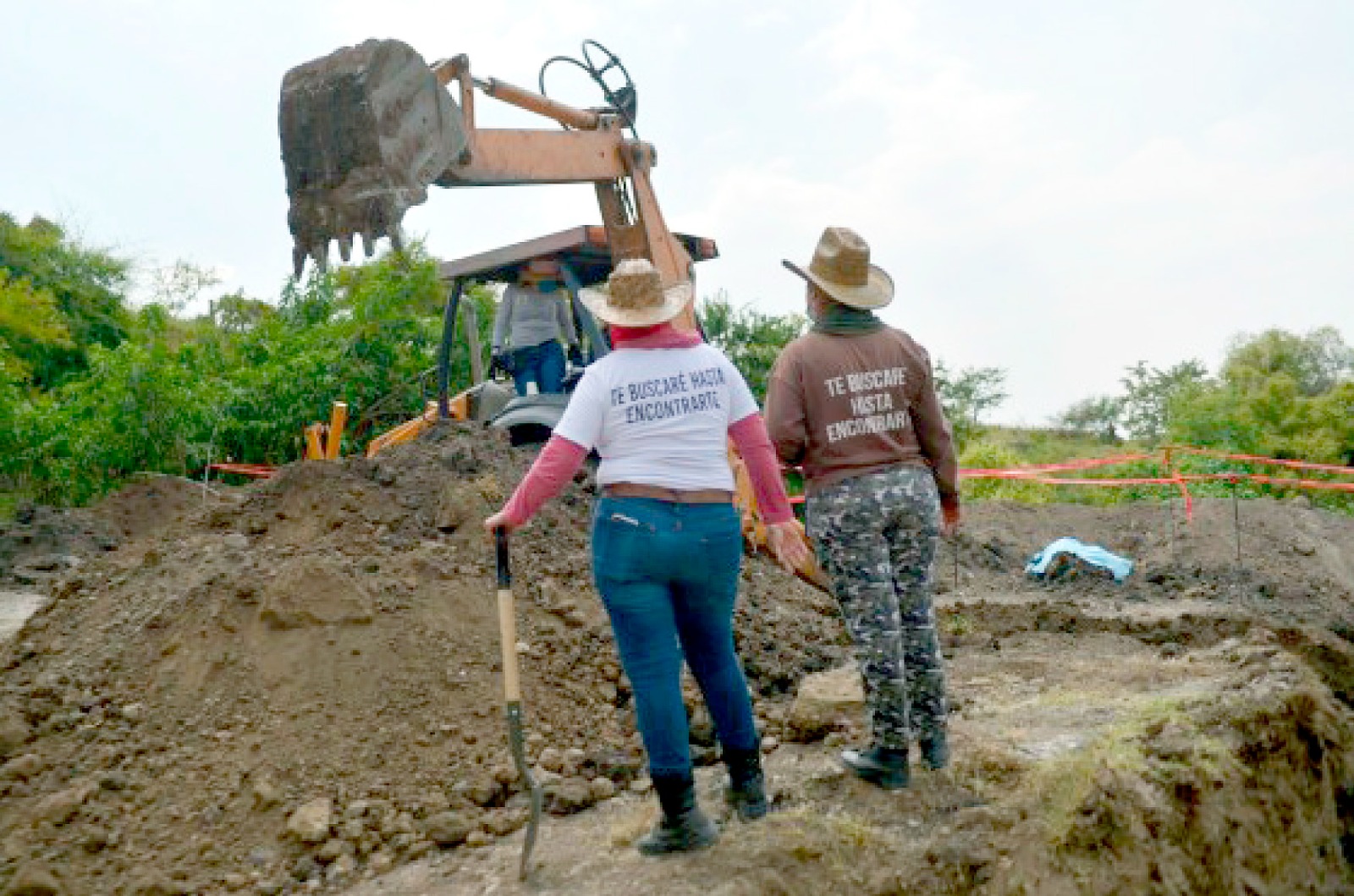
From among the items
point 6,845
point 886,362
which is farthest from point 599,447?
point 6,845

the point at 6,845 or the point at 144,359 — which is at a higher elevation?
the point at 144,359

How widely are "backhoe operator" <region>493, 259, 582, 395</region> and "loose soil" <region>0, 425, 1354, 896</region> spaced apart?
48.1 inches

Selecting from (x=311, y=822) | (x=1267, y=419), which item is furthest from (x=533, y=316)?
(x=1267, y=419)

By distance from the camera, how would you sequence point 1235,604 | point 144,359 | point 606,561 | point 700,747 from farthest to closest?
point 144,359
point 1235,604
point 700,747
point 606,561

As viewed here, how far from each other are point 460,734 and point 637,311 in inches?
85.6

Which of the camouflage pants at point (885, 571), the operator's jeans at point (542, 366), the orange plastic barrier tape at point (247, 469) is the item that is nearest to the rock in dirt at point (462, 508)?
the operator's jeans at point (542, 366)

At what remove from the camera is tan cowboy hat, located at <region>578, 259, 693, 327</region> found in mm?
4215

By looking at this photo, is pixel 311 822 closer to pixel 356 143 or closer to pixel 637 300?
Answer: pixel 637 300

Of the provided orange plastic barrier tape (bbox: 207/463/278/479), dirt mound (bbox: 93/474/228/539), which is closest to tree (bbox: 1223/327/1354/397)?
orange plastic barrier tape (bbox: 207/463/278/479)

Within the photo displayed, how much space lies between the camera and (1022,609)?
10266mm

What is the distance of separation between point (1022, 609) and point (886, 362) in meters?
6.05

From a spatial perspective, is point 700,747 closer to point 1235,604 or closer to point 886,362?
point 886,362

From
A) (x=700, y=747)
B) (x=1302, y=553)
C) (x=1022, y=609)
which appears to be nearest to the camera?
(x=700, y=747)

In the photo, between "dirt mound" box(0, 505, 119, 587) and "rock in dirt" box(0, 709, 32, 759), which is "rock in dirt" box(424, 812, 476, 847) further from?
"dirt mound" box(0, 505, 119, 587)
